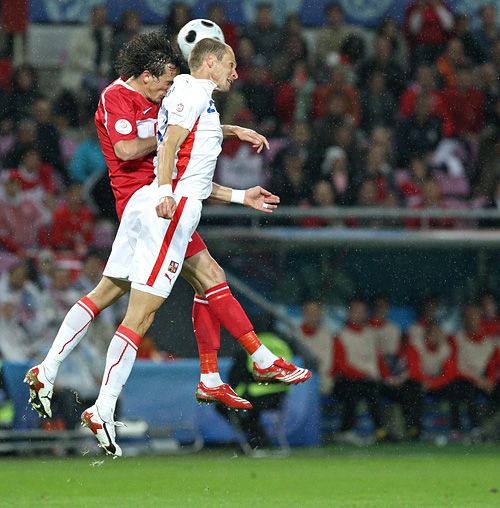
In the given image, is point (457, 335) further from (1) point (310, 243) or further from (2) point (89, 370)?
(2) point (89, 370)

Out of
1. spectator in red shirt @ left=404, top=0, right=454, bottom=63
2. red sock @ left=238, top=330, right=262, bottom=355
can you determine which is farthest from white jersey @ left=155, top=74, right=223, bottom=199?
spectator in red shirt @ left=404, top=0, right=454, bottom=63

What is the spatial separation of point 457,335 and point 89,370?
15.3 ft

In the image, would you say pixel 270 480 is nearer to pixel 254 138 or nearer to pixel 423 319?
pixel 254 138

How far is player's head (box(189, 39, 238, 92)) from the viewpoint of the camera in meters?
9.33

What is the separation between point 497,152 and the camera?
60.4 feet

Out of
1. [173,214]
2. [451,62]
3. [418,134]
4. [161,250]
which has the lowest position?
[161,250]

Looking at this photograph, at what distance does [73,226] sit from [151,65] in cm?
636

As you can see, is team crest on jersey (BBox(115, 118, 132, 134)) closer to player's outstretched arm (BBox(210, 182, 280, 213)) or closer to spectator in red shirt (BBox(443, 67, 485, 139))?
player's outstretched arm (BBox(210, 182, 280, 213))

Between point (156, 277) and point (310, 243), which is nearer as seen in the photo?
point (156, 277)

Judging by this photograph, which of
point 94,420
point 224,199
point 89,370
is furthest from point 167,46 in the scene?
point 89,370

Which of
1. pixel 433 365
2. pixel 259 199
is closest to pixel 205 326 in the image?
pixel 259 199

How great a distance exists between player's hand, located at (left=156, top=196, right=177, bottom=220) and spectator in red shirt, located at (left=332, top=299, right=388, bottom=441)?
24.5ft

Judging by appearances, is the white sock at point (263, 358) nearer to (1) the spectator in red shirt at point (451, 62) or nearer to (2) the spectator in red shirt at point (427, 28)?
(1) the spectator in red shirt at point (451, 62)

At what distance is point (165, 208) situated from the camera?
28.6 ft
